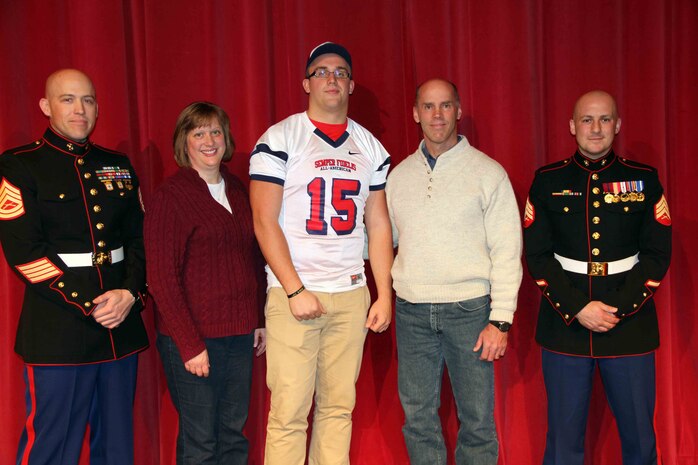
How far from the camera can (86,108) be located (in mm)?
2258

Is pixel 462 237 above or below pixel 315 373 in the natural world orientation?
above

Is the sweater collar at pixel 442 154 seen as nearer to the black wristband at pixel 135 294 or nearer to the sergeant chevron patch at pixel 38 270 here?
the black wristband at pixel 135 294

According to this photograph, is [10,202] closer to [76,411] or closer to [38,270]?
[38,270]

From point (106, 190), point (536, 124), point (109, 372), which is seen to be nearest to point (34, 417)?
point (109, 372)

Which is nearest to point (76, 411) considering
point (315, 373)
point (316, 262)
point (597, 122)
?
point (315, 373)

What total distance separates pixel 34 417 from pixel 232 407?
71 cm

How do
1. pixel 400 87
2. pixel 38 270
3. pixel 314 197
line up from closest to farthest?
pixel 38 270 → pixel 314 197 → pixel 400 87

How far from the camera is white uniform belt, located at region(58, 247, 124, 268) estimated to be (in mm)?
2203

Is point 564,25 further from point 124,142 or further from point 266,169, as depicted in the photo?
point 124,142

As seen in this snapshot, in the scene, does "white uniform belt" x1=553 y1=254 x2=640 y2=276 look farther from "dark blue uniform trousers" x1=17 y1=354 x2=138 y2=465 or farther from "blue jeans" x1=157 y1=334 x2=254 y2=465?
"dark blue uniform trousers" x1=17 y1=354 x2=138 y2=465

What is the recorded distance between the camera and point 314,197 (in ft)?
7.57

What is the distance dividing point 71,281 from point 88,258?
0.13m

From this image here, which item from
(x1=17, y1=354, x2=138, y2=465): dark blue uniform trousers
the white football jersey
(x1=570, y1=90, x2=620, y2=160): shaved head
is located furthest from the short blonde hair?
(x1=570, y1=90, x2=620, y2=160): shaved head

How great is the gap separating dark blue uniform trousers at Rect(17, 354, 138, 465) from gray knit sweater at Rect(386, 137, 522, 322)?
46.6 inches
